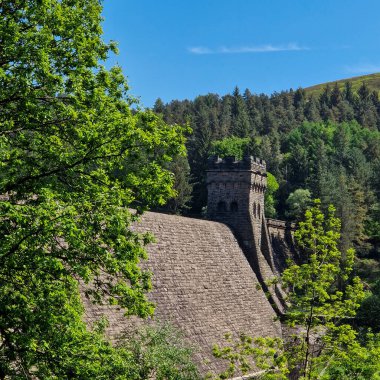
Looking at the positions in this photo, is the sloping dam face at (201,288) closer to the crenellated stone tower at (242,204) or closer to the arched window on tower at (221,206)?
the crenellated stone tower at (242,204)

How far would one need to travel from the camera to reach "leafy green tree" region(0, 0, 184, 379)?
520 inches

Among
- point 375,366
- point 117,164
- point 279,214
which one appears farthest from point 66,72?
point 279,214

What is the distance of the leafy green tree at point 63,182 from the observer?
13203 millimetres

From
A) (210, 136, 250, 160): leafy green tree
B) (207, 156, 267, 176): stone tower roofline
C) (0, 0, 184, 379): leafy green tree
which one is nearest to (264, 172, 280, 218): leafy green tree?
(210, 136, 250, 160): leafy green tree

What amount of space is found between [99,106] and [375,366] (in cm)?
1288

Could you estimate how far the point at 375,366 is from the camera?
858 inches

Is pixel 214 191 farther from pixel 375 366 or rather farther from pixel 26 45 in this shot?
pixel 26 45

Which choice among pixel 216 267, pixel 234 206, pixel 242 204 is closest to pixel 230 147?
pixel 234 206

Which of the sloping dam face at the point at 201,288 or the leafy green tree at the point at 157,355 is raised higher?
the sloping dam face at the point at 201,288

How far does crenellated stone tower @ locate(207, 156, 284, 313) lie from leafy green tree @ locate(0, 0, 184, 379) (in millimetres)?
25937

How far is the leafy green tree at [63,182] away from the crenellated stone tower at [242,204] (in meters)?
25.9

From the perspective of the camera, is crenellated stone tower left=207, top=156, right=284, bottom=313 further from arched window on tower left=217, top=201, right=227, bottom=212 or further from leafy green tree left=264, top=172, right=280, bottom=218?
leafy green tree left=264, top=172, right=280, bottom=218

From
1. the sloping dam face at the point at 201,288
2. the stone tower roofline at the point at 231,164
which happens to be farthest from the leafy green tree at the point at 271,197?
the sloping dam face at the point at 201,288

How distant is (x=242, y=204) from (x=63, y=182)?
28.4 m
